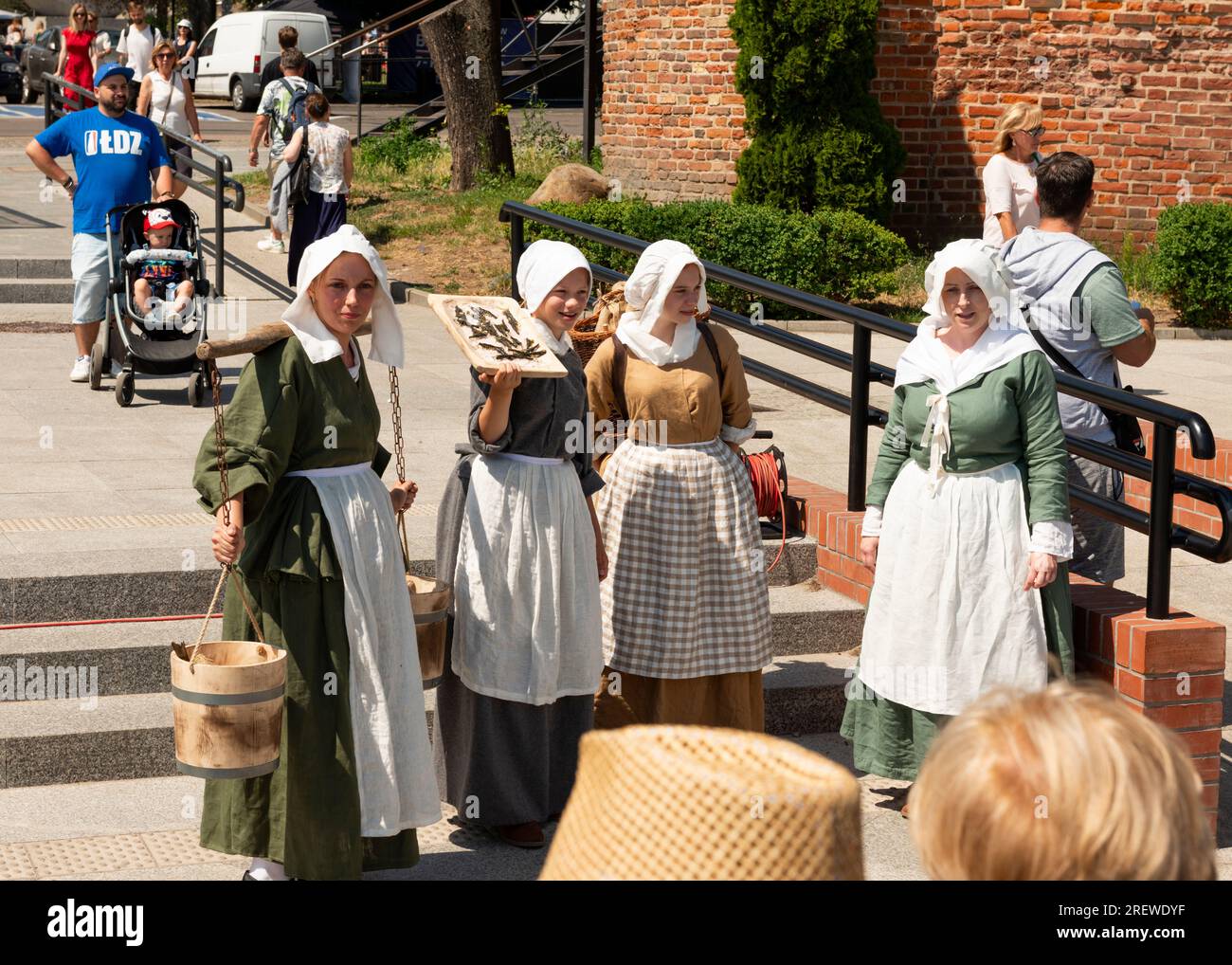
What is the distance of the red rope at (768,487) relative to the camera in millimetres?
5926

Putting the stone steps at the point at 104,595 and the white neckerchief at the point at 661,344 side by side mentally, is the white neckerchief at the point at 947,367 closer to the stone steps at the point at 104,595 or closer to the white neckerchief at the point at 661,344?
the white neckerchief at the point at 661,344

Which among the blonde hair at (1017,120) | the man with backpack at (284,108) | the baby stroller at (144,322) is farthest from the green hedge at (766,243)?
the baby stroller at (144,322)

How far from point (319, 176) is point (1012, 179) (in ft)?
17.7

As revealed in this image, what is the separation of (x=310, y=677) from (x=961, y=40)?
13.7m

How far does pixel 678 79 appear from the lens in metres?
17.2

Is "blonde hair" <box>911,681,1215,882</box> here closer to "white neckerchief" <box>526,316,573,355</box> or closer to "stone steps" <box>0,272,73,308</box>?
"white neckerchief" <box>526,316,573,355</box>

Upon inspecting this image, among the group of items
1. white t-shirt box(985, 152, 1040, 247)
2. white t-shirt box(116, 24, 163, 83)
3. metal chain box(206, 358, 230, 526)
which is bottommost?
metal chain box(206, 358, 230, 526)

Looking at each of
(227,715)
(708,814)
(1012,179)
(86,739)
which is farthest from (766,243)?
(708,814)

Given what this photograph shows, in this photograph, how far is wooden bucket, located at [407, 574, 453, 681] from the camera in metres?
4.71

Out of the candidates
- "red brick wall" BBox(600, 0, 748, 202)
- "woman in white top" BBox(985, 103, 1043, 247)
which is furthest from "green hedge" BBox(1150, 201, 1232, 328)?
"woman in white top" BBox(985, 103, 1043, 247)

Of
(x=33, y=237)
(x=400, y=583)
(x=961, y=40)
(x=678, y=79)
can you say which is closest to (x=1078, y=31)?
(x=961, y=40)

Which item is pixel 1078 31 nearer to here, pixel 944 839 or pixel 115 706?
pixel 115 706

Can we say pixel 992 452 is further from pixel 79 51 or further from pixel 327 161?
pixel 79 51

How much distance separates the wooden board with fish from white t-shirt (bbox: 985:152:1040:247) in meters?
5.81
